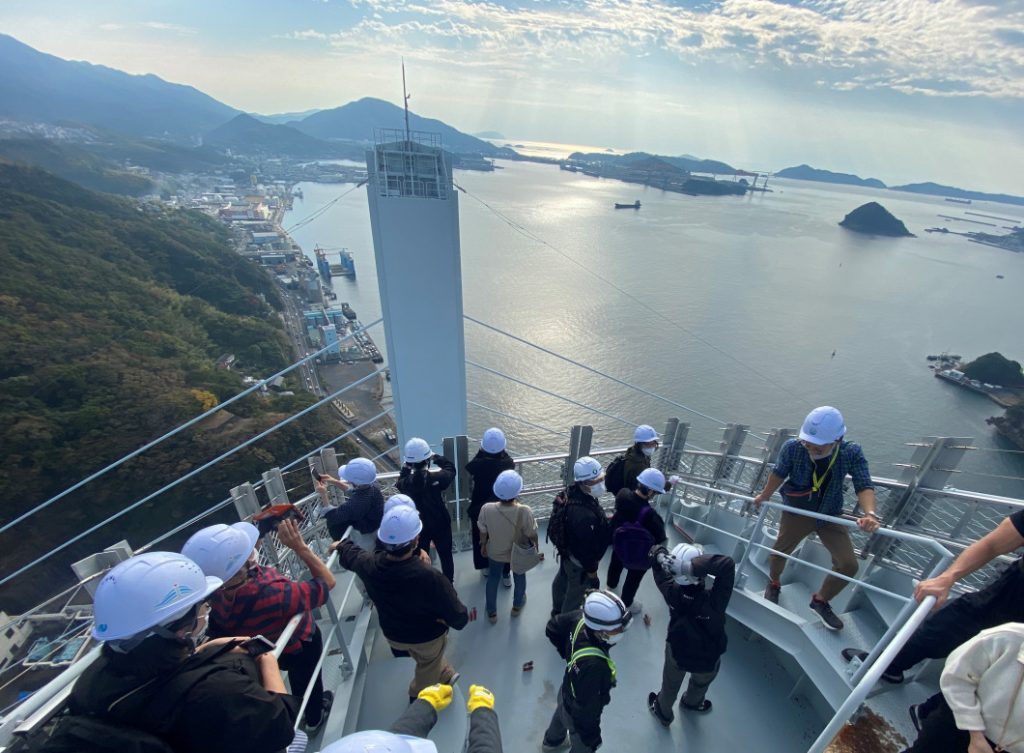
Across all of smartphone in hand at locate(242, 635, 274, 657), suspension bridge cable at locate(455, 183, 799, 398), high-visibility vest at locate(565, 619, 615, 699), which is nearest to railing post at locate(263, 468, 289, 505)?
smartphone in hand at locate(242, 635, 274, 657)

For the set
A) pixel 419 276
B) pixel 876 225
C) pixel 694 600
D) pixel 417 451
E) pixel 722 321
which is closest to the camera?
pixel 694 600

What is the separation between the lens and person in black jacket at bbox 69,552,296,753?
47.6 inches

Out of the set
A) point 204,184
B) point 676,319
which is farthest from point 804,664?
point 204,184

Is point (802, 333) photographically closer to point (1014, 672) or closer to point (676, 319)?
point (676, 319)

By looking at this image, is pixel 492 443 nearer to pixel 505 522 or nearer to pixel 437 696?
pixel 505 522

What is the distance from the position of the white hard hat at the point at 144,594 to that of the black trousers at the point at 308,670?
102 cm

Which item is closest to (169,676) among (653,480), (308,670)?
(308,670)

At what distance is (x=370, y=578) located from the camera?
213 cm

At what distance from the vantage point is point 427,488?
307cm

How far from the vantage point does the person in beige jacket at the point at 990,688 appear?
118 cm

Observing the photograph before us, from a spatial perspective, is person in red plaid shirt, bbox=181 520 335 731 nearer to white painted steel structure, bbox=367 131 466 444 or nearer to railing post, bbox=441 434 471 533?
railing post, bbox=441 434 471 533

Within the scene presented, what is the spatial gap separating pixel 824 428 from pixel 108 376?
29929 mm

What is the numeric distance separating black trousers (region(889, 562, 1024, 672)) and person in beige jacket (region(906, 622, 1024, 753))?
77 cm

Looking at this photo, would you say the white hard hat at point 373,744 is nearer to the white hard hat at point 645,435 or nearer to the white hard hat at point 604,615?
the white hard hat at point 604,615
